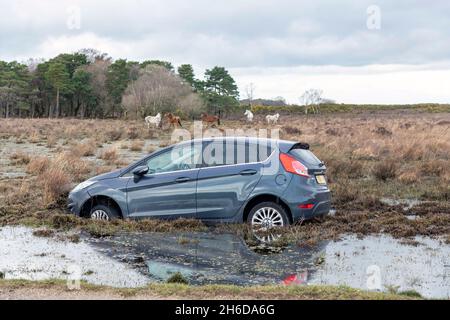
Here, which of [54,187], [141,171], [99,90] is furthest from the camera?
[99,90]

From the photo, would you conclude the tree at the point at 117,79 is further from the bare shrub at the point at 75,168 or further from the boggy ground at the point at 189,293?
the boggy ground at the point at 189,293

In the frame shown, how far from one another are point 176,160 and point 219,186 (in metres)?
1.02

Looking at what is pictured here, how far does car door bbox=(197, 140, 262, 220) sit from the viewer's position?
10609 millimetres

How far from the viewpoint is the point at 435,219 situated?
11.5m

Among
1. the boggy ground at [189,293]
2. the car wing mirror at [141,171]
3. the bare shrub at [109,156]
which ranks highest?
the car wing mirror at [141,171]

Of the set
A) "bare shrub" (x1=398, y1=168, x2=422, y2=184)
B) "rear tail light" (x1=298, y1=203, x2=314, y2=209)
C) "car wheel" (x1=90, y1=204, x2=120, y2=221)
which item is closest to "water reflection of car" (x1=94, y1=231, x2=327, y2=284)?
"rear tail light" (x1=298, y1=203, x2=314, y2=209)

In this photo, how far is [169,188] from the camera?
10977 millimetres

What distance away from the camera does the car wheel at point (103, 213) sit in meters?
11.3

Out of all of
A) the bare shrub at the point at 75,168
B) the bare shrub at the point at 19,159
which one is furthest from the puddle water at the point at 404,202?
the bare shrub at the point at 19,159

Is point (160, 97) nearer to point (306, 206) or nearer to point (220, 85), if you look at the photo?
point (220, 85)

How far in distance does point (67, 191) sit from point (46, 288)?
7.18 metres

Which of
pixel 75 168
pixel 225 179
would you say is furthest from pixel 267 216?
pixel 75 168
